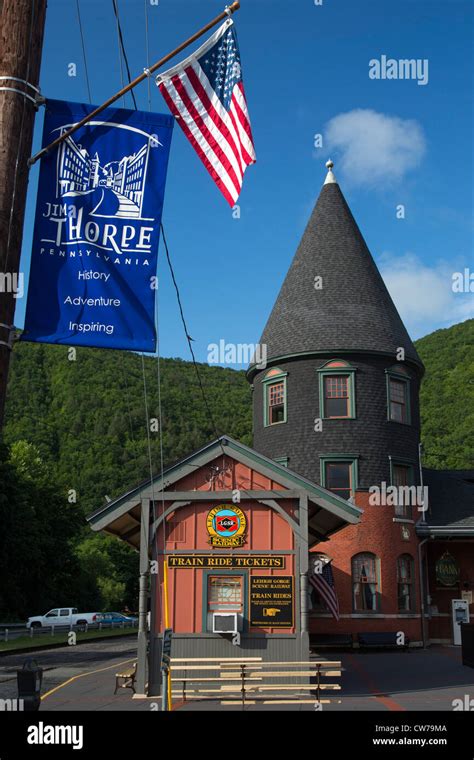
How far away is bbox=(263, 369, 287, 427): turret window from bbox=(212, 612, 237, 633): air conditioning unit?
52.3 feet

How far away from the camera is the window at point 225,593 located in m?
17.6

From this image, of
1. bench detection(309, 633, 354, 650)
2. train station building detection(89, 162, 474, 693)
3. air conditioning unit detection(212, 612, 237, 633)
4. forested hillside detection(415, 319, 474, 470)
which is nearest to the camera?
air conditioning unit detection(212, 612, 237, 633)

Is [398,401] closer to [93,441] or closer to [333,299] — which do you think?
[333,299]

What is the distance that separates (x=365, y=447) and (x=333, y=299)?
640 centimetres

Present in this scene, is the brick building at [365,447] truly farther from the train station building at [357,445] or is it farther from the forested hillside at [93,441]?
the forested hillside at [93,441]

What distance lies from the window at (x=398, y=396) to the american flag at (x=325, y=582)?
648 centimetres

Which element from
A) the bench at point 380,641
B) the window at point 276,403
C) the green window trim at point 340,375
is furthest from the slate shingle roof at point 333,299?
the bench at point 380,641

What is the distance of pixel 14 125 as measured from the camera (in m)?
7.64

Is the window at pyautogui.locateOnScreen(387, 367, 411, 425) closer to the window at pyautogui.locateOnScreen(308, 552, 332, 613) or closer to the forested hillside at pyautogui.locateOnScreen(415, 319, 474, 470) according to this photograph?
the window at pyautogui.locateOnScreen(308, 552, 332, 613)

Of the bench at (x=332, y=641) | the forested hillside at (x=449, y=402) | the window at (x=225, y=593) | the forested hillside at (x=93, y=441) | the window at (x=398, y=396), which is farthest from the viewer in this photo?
the forested hillside at (x=449, y=402)

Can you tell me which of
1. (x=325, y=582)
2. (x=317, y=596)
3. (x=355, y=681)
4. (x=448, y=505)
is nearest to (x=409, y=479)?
(x=448, y=505)

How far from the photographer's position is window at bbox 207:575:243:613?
17562 millimetres

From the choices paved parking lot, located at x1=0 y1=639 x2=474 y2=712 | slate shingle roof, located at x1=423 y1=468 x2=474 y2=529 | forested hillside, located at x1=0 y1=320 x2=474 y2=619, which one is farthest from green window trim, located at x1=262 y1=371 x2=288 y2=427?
paved parking lot, located at x1=0 y1=639 x2=474 y2=712

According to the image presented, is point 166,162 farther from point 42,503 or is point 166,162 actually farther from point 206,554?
point 42,503
